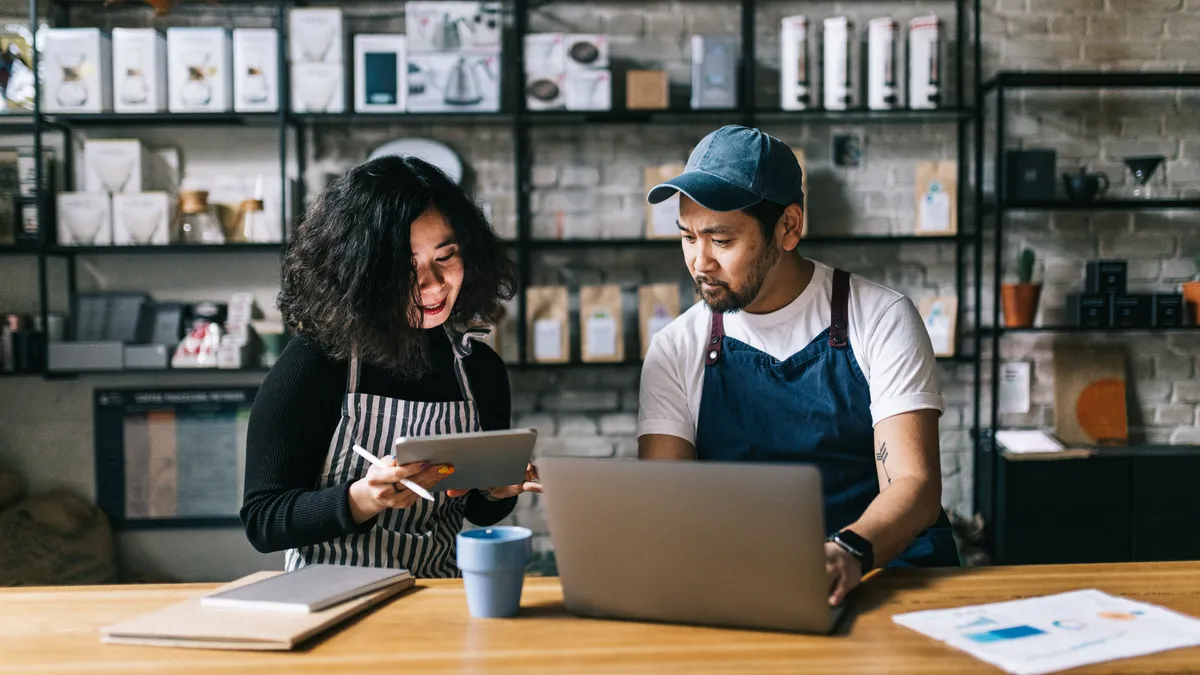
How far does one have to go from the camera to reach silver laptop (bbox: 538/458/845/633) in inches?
41.7

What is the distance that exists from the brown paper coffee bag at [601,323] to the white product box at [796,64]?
3.00 ft

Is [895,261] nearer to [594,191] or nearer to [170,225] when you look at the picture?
[594,191]

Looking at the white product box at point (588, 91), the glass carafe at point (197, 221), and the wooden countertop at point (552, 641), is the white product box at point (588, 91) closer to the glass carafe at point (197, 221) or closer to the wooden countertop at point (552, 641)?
the glass carafe at point (197, 221)

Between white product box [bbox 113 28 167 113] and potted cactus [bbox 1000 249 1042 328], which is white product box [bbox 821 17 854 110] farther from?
white product box [bbox 113 28 167 113]

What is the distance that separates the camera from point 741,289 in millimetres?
1773

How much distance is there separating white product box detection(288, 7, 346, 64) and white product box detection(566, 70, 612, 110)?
805 mm

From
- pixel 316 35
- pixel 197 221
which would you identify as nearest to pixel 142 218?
pixel 197 221

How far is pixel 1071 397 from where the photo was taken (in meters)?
3.49

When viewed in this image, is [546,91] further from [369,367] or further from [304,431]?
[304,431]

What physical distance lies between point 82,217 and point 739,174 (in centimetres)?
260

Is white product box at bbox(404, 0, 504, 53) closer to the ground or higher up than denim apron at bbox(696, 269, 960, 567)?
higher up

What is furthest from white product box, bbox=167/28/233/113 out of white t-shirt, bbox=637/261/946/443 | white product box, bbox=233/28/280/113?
white t-shirt, bbox=637/261/946/443

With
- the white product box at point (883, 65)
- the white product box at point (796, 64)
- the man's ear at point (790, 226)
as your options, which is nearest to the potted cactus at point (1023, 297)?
the white product box at point (883, 65)

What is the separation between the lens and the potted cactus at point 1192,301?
11.1 ft
